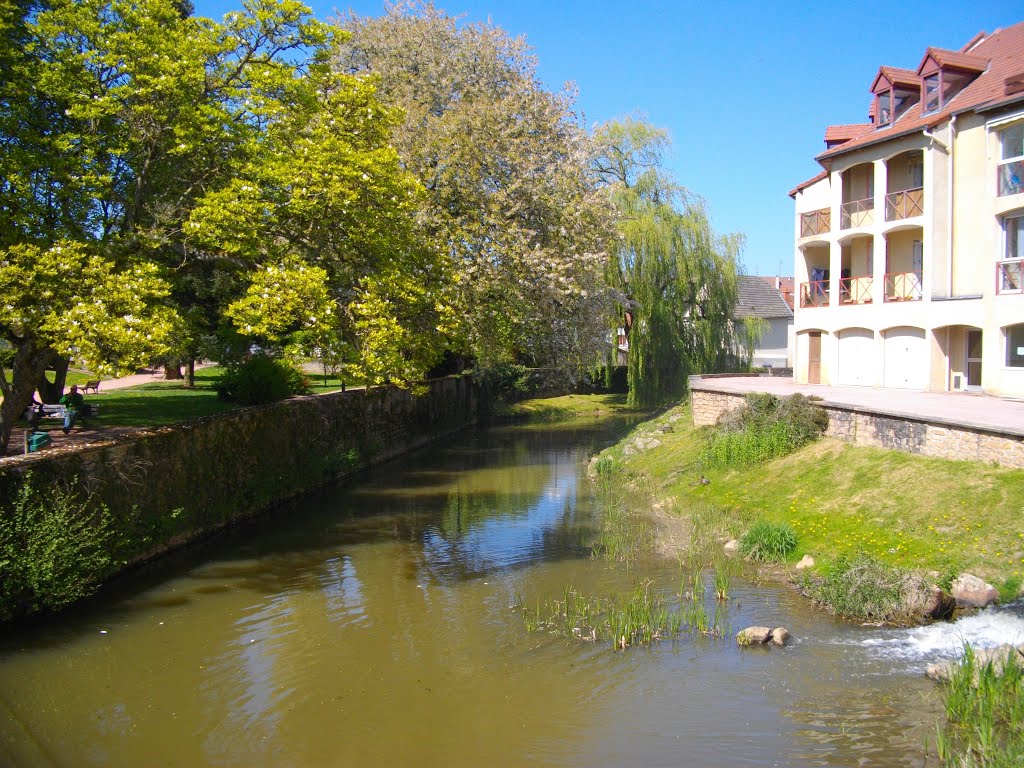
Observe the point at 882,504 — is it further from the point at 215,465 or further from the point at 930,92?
the point at 930,92

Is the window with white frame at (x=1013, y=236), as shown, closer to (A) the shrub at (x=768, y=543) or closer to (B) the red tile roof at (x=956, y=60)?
(B) the red tile roof at (x=956, y=60)

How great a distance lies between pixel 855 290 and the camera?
90.4ft

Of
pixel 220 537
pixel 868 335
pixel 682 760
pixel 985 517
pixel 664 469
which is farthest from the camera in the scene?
pixel 868 335

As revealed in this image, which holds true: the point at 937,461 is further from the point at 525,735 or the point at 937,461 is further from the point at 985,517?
the point at 525,735

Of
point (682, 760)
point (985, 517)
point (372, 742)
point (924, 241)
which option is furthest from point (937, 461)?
point (924, 241)

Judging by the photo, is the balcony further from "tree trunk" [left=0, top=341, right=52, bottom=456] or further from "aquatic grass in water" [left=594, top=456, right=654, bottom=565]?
"tree trunk" [left=0, top=341, right=52, bottom=456]

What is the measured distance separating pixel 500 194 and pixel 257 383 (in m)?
8.20

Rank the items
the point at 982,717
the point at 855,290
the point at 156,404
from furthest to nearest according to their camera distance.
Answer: the point at 855,290, the point at 156,404, the point at 982,717

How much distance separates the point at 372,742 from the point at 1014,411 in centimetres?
1548

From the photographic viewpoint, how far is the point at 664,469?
68.6 feet

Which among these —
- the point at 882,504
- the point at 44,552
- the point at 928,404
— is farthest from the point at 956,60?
the point at 44,552

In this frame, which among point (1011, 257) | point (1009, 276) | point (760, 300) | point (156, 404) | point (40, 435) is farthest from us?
point (760, 300)

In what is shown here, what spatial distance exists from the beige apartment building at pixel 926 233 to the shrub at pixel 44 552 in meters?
21.3

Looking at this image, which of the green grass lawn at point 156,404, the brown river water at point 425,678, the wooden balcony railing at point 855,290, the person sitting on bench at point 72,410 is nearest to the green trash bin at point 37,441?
the green grass lawn at point 156,404
